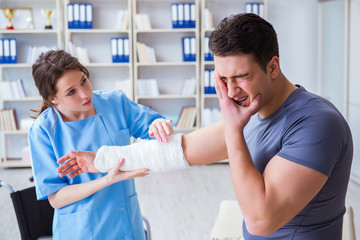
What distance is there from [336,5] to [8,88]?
3.78 m

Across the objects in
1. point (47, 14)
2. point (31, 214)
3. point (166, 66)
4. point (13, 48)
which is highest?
point (47, 14)

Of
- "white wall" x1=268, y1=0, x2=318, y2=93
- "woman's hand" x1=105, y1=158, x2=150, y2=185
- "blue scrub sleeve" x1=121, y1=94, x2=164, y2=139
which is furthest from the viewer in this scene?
"white wall" x1=268, y1=0, x2=318, y2=93

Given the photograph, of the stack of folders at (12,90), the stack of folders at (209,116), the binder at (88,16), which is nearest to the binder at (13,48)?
the stack of folders at (12,90)

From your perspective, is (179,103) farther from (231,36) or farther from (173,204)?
(231,36)

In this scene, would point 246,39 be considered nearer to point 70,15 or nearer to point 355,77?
point 355,77

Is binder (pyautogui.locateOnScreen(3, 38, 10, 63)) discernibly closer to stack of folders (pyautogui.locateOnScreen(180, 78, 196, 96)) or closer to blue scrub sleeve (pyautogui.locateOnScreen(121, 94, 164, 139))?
stack of folders (pyautogui.locateOnScreen(180, 78, 196, 96))

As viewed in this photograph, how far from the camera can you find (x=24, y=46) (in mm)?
5090

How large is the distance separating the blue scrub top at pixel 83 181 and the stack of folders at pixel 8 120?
368 centimetres

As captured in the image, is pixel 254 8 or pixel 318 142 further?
pixel 254 8

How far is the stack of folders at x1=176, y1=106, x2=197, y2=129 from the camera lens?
5102mm

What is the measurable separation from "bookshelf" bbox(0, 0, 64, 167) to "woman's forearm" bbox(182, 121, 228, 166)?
12.7 feet

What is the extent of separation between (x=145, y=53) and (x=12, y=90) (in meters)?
1.59

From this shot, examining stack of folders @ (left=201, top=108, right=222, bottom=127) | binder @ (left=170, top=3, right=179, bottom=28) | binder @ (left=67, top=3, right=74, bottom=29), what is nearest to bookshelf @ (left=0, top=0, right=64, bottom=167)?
binder @ (left=67, top=3, right=74, bottom=29)

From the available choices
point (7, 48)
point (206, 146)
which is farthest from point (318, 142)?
point (7, 48)
